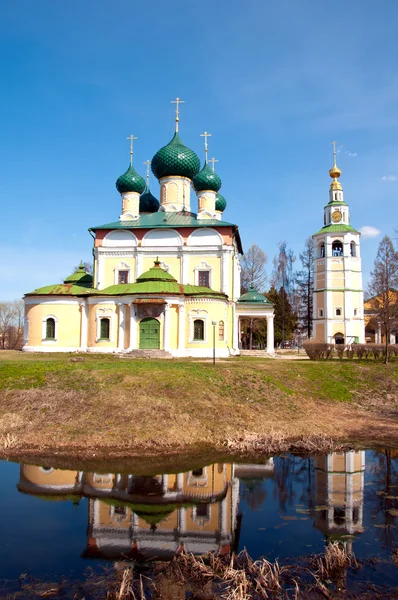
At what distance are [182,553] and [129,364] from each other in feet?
35.2

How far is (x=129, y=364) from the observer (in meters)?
17.1

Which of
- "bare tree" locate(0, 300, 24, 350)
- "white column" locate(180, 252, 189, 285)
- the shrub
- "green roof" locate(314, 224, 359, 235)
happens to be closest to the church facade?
"white column" locate(180, 252, 189, 285)

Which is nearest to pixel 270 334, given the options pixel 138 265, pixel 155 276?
pixel 155 276

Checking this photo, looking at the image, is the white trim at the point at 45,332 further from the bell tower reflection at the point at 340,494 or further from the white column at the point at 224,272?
the bell tower reflection at the point at 340,494

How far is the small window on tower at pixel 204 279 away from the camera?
1096 inches

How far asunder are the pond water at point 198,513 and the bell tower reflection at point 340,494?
19 millimetres

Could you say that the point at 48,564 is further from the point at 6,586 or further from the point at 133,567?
the point at 133,567

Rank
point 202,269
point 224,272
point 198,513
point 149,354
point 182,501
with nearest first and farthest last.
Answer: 1. point 198,513
2. point 182,501
3. point 149,354
4. point 224,272
5. point 202,269

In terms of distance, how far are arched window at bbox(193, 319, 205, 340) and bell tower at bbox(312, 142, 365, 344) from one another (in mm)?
17979

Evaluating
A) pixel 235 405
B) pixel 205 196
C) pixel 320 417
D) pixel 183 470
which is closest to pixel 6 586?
pixel 183 470

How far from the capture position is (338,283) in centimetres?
3947

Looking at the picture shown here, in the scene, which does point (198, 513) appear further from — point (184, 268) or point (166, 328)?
point (184, 268)

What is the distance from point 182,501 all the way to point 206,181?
79.0ft

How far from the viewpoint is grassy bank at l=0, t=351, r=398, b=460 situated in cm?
1190
